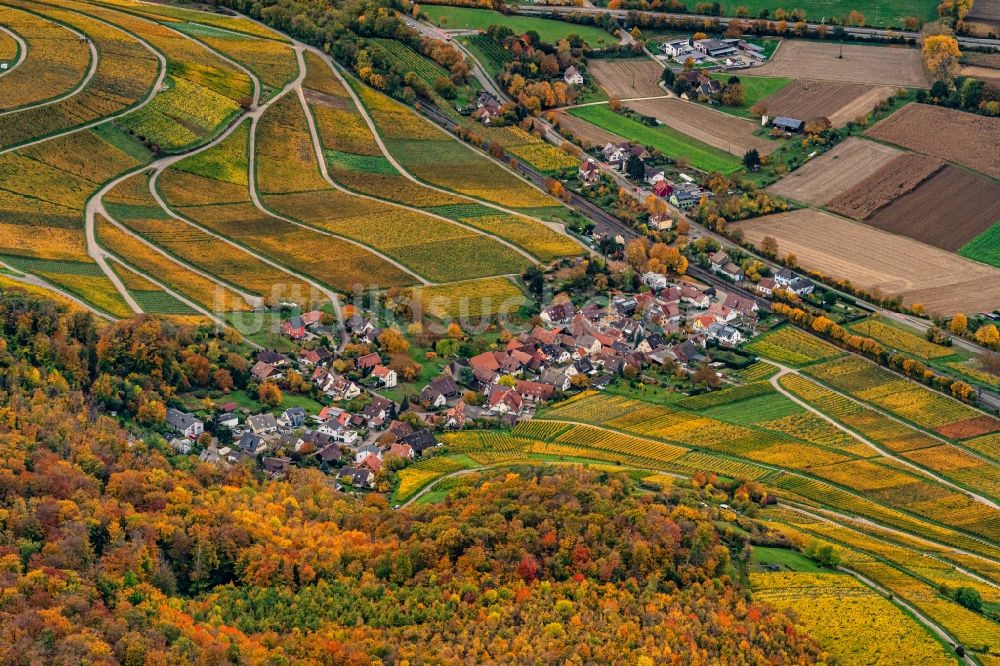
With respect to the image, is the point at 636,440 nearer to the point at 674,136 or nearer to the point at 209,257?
the point at 209,257

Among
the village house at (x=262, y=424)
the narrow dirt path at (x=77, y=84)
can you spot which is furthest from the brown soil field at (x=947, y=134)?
the narrow dirt path at (x=77, y=84)

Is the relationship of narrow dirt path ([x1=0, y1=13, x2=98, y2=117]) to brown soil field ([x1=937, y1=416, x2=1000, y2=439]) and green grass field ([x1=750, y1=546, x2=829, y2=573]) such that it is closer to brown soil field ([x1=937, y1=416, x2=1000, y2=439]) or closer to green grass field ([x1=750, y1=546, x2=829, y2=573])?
brown soil field ([x1=937, y1=416, x2=1000, y2=439])

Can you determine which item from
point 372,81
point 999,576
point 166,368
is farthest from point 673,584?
point 372,81

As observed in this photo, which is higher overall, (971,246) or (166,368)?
(971,246)

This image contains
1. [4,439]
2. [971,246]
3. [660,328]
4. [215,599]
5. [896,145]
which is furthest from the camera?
[896,145]

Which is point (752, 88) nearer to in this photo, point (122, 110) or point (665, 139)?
point (665, 139)
